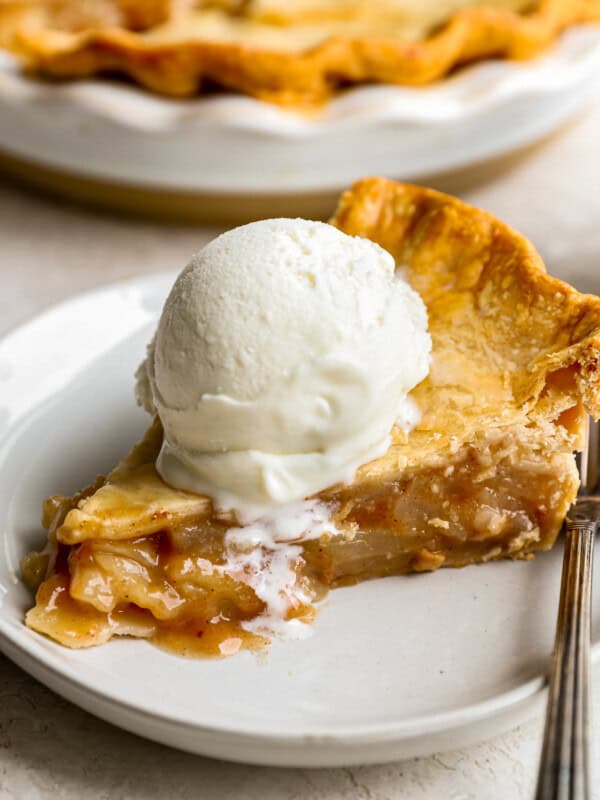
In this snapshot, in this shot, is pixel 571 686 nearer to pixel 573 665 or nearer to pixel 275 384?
pixel 573 665

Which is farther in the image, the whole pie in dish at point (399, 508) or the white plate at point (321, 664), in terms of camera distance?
the whole pie in dish at point (399, 508)

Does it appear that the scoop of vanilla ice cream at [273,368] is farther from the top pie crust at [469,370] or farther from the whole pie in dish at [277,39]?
the whole pie in dish at [277,39]

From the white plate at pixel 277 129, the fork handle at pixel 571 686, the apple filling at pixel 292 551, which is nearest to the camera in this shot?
the fork handle at pixel 571 686

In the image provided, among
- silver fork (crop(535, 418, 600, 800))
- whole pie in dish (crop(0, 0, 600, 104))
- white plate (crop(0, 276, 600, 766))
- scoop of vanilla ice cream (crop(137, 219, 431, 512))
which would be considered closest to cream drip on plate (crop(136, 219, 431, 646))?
scoop of vanilla ice cream (crop(137, 219, 431, 512))

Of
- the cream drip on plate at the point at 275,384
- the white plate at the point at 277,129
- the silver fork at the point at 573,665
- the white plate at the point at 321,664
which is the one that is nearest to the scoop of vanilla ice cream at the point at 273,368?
the cream drip on plate at the point at 275,384

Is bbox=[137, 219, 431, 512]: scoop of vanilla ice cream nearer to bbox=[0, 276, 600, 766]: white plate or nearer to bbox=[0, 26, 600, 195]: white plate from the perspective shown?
bbox=[0, 276, 600, 766]: white plate

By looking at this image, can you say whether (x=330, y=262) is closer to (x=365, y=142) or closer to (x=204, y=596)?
(x=204, y=596)

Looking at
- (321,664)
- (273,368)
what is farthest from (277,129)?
(321,664)
